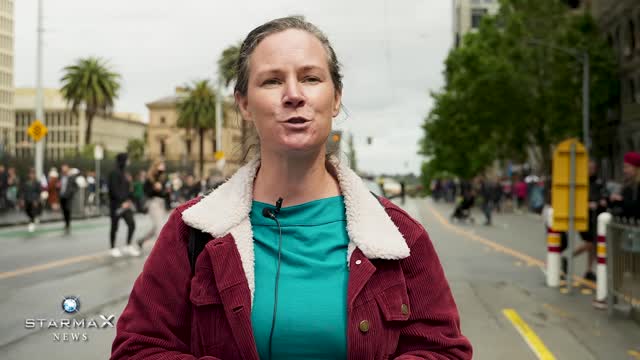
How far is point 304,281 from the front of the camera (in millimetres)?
2105

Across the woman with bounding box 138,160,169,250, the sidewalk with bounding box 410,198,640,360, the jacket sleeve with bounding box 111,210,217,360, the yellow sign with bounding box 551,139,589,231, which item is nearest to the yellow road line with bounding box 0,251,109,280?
the woman with bounding box 138,160,169,250

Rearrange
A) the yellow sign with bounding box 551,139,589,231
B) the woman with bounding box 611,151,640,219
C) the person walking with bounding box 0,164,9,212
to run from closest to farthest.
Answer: the woman with bounding box 611,151,640,219 → the yellow sign with bounding box 551,139,589,231 → the person walking with bounding box 0,164,9,212

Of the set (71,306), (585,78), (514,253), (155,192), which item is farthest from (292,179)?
(585,78)

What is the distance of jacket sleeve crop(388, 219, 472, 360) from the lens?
6.91ft

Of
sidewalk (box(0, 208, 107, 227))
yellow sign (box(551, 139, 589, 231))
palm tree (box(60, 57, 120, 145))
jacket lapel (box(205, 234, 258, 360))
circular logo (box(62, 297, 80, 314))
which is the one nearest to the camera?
jacket lapel (box(205, 234, 258, 360))

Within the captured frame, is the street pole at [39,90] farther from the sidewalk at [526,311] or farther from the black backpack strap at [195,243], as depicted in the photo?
the black backpack strap at [195,243]

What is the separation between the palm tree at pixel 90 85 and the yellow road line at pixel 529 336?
5909 cm

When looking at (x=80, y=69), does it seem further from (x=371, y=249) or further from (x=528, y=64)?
(x=371, y=249)

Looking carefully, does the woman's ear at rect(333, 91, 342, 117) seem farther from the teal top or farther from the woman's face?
the teal top

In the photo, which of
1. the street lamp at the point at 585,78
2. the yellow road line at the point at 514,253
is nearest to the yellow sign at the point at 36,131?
the yellow road line at the point at 514,253

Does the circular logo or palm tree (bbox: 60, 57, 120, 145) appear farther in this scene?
palm tree (bbox: 60, 57, 120, 145)

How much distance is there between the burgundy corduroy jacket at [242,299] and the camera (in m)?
2.04

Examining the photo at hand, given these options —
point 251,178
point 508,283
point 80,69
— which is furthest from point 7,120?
point 251,178

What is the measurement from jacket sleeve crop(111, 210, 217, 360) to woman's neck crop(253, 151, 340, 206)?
284mm
